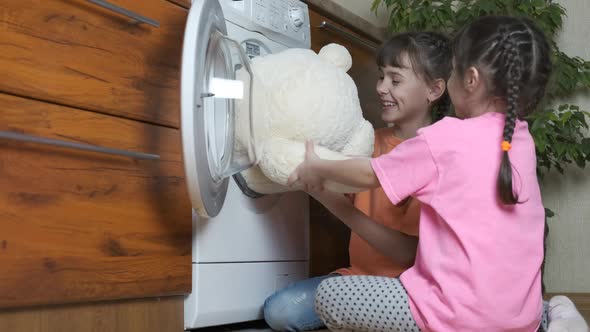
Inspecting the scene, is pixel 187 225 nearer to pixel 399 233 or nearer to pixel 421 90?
pixel 399 233

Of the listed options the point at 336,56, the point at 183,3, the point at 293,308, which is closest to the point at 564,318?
the point at 293,308

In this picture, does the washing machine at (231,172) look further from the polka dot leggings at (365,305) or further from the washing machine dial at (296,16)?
the polka dot leggings at (365,305)

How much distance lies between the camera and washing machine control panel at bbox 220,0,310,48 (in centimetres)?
169

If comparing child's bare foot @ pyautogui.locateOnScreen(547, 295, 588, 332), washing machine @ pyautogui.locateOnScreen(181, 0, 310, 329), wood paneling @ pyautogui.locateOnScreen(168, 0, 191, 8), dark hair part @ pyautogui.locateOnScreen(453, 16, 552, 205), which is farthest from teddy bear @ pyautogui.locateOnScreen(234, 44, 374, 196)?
child's bare foot @ pyautogui.locateOnScreen(547, 295, 588, 332)

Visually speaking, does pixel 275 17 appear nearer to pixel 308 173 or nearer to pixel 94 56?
pixel 308 173

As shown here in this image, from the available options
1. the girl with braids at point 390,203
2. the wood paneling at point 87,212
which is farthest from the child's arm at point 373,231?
the wood paneling at point 87,212

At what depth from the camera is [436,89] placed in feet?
6.48

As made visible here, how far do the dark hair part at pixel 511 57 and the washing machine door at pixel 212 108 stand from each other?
1.52 feet

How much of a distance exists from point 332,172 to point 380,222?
1.51 ft

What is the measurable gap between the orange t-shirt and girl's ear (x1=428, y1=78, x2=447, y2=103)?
30 centimetres

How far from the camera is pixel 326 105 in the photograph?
157 centimetres

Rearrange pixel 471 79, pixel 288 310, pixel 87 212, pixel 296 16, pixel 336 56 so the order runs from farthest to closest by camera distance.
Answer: pixel 296 16 → pixel 288 310 → pixel 336 56 → pixel 471 79 → pixel 87 212

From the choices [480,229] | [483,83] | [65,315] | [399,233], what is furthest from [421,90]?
[65,315]

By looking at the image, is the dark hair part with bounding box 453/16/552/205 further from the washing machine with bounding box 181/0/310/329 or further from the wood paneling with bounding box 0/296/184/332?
the wood paneling with bounding box 0/296/184/332
